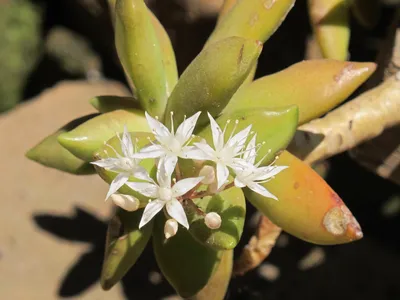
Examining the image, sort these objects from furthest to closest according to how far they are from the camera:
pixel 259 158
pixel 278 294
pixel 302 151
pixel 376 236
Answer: pixel 376 236 → pixel 278 294 → pixel 302 151 → pixel 259 158

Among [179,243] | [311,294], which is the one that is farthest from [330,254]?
[179,243]

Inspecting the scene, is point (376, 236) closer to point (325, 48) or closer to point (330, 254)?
point (330, 254)

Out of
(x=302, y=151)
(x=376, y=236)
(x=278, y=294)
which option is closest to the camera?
(x=302, y=151)

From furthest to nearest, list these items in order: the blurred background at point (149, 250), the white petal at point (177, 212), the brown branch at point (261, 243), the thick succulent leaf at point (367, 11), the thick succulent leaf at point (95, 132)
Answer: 1. the blurred background at point (149, 250)
2. the thick succulent leaf at point (367, 11)
3. the brown branch at point (261, 243)
4. the thick succulent leaf at point (95, 132)
5. the white petal at point (177, 212)

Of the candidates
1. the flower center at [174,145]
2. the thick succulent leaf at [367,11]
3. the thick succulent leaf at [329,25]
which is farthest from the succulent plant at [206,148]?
the thick succulent leaf at [367,11]

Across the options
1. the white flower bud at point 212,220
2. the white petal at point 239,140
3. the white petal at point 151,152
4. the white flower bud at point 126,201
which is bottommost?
the white flower bud at point 212,220

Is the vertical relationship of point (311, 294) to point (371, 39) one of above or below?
below

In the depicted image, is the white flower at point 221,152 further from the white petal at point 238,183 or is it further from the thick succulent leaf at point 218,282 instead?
the thick succulent leaf at point 218,282
